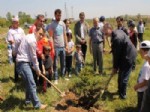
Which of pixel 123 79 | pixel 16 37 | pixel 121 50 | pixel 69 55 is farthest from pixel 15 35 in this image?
pixel 123 79

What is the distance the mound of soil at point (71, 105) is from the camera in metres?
7.17

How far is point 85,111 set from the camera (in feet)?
23.4

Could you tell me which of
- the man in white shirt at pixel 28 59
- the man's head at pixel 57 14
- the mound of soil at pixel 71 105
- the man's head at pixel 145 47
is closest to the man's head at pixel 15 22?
the man's head at pixel 57 14

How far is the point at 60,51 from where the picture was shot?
30.2 ft

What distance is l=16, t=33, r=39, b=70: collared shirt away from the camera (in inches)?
259

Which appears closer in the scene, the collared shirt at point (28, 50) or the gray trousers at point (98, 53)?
the collared shirt at point (28, 50)

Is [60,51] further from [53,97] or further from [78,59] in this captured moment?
[53,97]

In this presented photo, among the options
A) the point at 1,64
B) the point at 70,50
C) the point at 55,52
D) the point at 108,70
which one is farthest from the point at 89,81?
the point at 1,64

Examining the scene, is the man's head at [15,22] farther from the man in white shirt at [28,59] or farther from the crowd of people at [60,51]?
the man in white shirt at [28,59]

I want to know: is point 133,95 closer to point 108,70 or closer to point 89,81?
point 89,81

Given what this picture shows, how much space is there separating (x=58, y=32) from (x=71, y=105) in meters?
2.49

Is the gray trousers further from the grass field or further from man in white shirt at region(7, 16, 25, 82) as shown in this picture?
man in white shirt at region(7, 16, 25, 82)

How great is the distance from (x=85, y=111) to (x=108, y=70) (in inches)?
185

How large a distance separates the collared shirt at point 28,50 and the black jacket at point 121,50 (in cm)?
183
